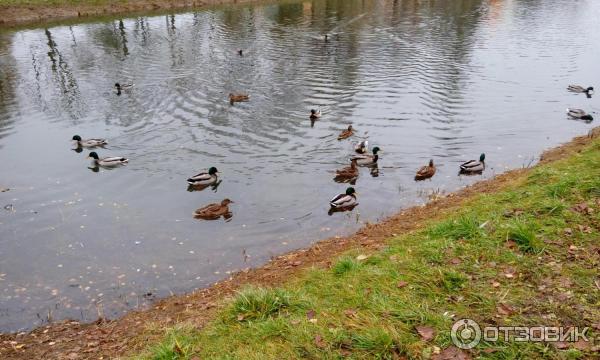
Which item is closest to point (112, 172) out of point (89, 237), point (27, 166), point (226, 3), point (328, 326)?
point (27, 166)

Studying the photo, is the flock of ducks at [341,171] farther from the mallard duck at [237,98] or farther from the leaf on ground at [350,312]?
the leaf on ground at [350,312]

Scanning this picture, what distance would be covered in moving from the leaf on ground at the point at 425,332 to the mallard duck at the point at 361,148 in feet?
43.5

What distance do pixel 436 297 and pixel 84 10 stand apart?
55134 mm

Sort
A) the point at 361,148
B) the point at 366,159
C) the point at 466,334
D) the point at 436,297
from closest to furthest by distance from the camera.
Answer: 1. the point at 466,334
2. the point at 436,297
3. the point at 366,159
4. the point at 361,148

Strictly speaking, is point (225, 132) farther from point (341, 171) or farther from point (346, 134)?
point (341, 171)

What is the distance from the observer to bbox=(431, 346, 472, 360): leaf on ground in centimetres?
583

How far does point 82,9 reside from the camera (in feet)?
171

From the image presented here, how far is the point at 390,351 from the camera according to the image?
6.08m

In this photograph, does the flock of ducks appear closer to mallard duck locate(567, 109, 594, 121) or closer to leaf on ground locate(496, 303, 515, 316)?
mallard duck locate(567, 109, 594, 121)

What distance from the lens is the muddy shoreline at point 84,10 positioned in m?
47.9

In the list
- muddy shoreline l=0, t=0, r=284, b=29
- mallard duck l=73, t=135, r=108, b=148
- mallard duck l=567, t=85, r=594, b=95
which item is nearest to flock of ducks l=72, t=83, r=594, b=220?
mallard duck l=73, t=135, r=108, b=148

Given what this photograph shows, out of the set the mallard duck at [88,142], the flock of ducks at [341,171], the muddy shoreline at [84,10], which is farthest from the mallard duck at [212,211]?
the muddy shoreline at [84,10]

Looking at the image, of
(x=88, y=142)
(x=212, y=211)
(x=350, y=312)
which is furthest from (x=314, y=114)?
(x=350, y=312)

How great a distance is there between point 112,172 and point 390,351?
15045mm
